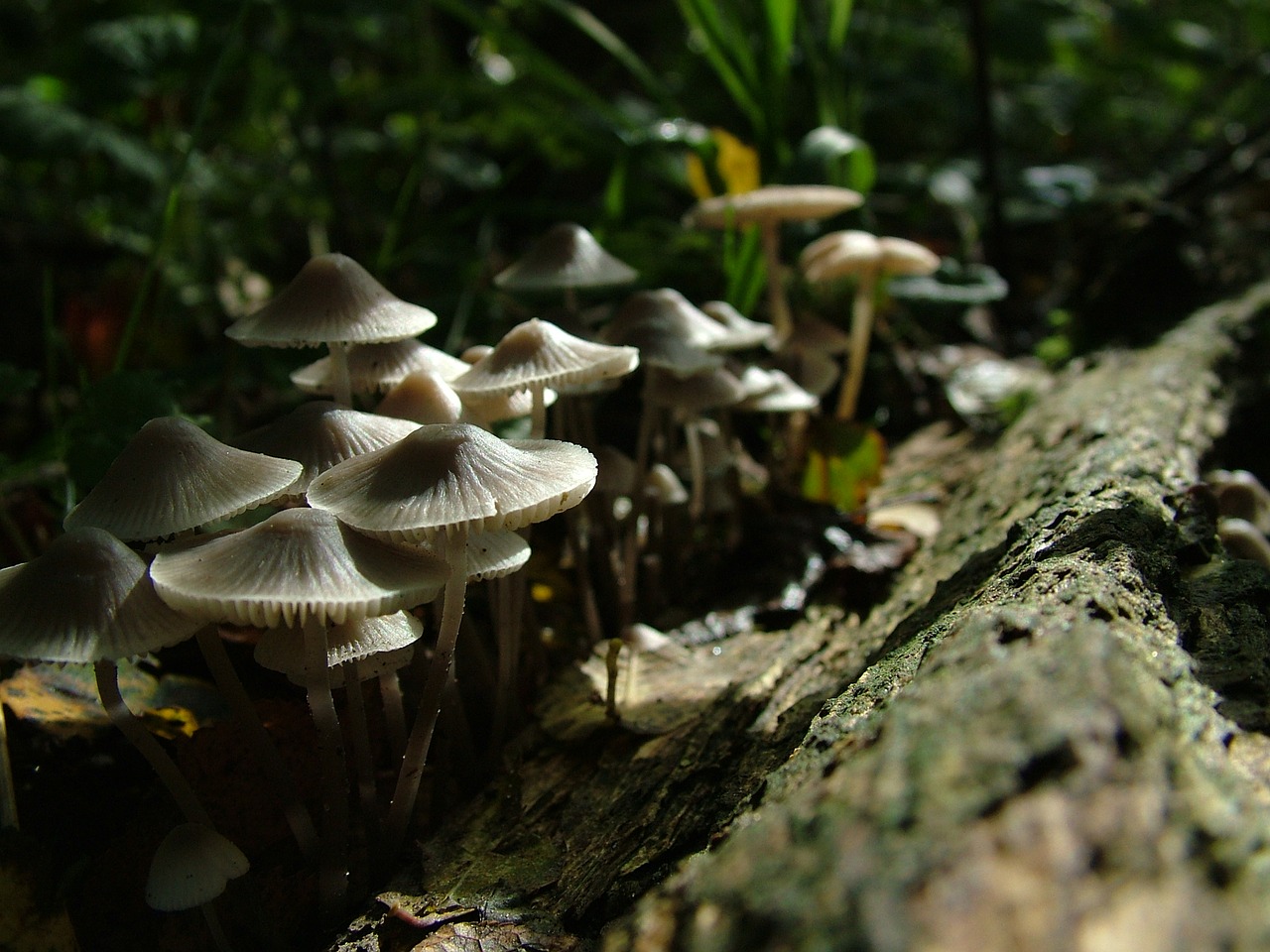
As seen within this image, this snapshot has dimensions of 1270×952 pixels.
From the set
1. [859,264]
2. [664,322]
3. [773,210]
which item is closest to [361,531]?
[664,322]

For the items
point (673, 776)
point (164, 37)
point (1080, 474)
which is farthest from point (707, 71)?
point (673, 776)

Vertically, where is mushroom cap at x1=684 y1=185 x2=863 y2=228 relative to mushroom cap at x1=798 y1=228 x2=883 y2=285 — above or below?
above

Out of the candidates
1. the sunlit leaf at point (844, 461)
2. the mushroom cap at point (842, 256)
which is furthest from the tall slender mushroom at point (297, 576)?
the mushroom cap at point (842, 256)

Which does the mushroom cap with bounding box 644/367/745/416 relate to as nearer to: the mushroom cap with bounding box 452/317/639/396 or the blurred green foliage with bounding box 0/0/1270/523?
the mushroom cap with bounding box 452/317/639/396

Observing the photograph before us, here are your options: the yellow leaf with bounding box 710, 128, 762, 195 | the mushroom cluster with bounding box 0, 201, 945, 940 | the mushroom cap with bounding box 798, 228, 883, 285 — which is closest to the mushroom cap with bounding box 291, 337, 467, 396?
the mushroom cluster with bounding box 0, 201, 945, 940

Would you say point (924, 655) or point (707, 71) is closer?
point (924, 655)

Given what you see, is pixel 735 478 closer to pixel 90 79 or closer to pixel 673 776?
pixel 673 776

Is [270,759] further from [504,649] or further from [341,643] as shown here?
[504,649]
